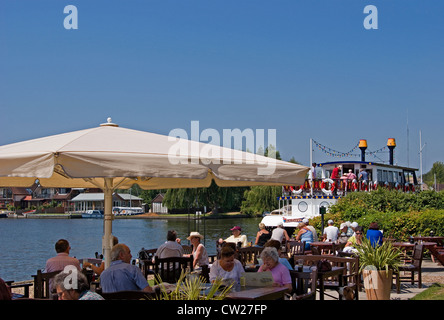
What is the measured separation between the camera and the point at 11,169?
5941mm

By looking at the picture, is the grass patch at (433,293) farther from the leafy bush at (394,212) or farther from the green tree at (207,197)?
the green tree at (207,197)

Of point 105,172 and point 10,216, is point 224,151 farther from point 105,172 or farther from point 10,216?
point 10,216

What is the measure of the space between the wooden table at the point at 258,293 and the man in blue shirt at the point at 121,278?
91 centimetres

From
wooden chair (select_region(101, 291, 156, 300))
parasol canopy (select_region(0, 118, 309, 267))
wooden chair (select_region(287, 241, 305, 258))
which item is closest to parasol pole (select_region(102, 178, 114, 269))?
parasol canopy (select_region(0, 118, 309, 267))

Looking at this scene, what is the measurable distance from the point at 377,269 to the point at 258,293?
395 centimetres

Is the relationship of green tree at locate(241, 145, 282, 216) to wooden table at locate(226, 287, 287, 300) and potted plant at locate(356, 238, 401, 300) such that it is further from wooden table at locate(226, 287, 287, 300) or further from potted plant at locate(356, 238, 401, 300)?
wooden table at locate(226, 287, 287, 300)

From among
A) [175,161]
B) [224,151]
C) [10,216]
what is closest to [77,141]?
[175,161]

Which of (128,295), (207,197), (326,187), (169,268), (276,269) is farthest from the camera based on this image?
(207,197)

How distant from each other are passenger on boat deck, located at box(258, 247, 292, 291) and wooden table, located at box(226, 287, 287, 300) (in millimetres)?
360

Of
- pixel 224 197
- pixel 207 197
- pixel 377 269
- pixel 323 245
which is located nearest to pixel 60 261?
pixel 377 269

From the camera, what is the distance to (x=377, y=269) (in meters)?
9.08

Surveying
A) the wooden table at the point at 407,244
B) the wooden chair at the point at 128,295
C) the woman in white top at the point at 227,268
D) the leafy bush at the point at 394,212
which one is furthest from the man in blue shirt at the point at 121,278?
the leafy bush at the point at 394,212

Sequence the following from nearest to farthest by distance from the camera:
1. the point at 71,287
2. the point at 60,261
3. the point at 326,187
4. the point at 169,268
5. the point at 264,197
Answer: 1. the point at 71,287
2. the point at 60,261
3. the point at 169,268
4. the point at 326,187
5. the point at 264,197

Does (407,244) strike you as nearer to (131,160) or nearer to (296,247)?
(296,247)
